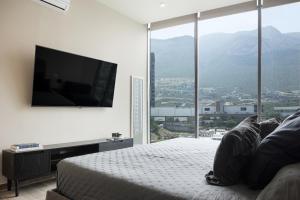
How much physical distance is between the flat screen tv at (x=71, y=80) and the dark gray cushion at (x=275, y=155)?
3022 mm

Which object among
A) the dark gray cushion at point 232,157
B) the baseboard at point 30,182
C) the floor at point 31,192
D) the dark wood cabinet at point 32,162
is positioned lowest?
the floor at point 31,192

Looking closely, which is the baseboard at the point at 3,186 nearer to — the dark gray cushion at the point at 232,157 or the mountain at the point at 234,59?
the dark gray cushion at the point at 232,157

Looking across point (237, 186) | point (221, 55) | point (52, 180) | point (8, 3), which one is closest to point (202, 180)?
point (237, 186)

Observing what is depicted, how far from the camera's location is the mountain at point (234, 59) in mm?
4246

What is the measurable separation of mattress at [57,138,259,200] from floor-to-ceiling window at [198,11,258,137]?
244cm

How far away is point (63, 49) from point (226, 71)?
3.03 m

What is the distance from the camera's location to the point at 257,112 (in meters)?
4.42

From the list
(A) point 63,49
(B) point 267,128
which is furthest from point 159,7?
(B) point 267,128

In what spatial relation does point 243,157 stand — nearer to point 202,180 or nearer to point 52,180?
point 202,180

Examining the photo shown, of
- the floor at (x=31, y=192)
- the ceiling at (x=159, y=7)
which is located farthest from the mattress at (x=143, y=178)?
the ceiling at (x=159, y=7)

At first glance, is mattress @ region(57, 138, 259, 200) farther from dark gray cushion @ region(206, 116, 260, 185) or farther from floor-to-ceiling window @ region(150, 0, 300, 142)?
floor-to-ceiling window @ region(150, 0, 300, 142)

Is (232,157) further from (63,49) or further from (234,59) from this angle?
(234,59)

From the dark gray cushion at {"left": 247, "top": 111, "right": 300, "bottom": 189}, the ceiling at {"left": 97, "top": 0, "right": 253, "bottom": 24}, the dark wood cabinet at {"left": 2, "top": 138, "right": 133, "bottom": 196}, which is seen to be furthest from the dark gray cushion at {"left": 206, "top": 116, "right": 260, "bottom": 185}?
the ceiling at {"left": 97, "top": 0, "right": 253, "bottom": 24}

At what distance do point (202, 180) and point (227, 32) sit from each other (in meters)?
3.95
